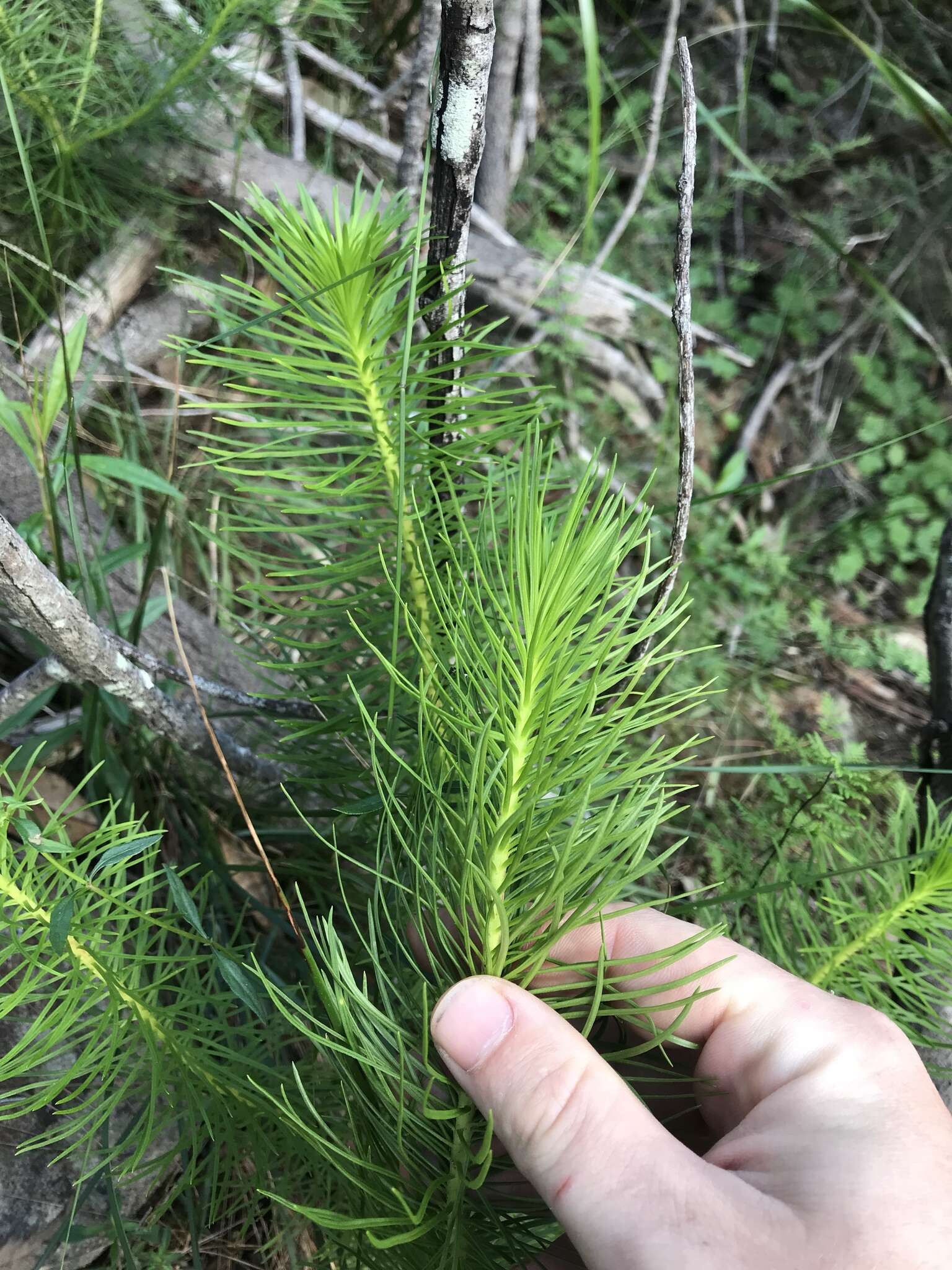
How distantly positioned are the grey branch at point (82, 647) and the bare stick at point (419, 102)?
73 centimetres

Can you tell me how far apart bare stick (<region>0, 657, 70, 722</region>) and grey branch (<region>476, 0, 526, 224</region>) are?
1583mm

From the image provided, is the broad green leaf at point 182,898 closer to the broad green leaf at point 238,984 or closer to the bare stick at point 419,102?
the broad green leaf at point 238,984

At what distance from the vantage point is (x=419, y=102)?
1131 millimetres

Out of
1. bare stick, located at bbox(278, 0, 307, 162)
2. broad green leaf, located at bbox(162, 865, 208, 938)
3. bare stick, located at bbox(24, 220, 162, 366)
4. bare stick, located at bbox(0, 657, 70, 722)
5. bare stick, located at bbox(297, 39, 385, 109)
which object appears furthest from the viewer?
bare stick, located at bbox(297, 39, 385, 109)

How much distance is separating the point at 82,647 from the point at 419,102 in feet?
2.87

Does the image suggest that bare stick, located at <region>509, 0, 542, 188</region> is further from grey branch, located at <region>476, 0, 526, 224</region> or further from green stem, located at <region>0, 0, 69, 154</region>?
green stem, located at <region>0, 0, 69, 154</region>

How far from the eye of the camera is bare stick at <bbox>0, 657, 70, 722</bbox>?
99cm

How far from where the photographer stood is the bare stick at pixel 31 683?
99 cm

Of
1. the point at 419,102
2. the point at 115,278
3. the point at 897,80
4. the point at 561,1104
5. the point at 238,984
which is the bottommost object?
the point at 238,984

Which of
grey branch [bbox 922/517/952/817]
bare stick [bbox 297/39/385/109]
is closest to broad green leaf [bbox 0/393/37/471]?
grey branch [bbox 922/517/952/817]

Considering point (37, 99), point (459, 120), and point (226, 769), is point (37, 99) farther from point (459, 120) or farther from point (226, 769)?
point (226, 769)

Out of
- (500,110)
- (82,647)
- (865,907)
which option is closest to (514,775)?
(82,647)

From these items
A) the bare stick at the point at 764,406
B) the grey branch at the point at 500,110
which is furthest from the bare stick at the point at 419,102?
the bare stick at the point at 764,406

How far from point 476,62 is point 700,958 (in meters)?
0.89
